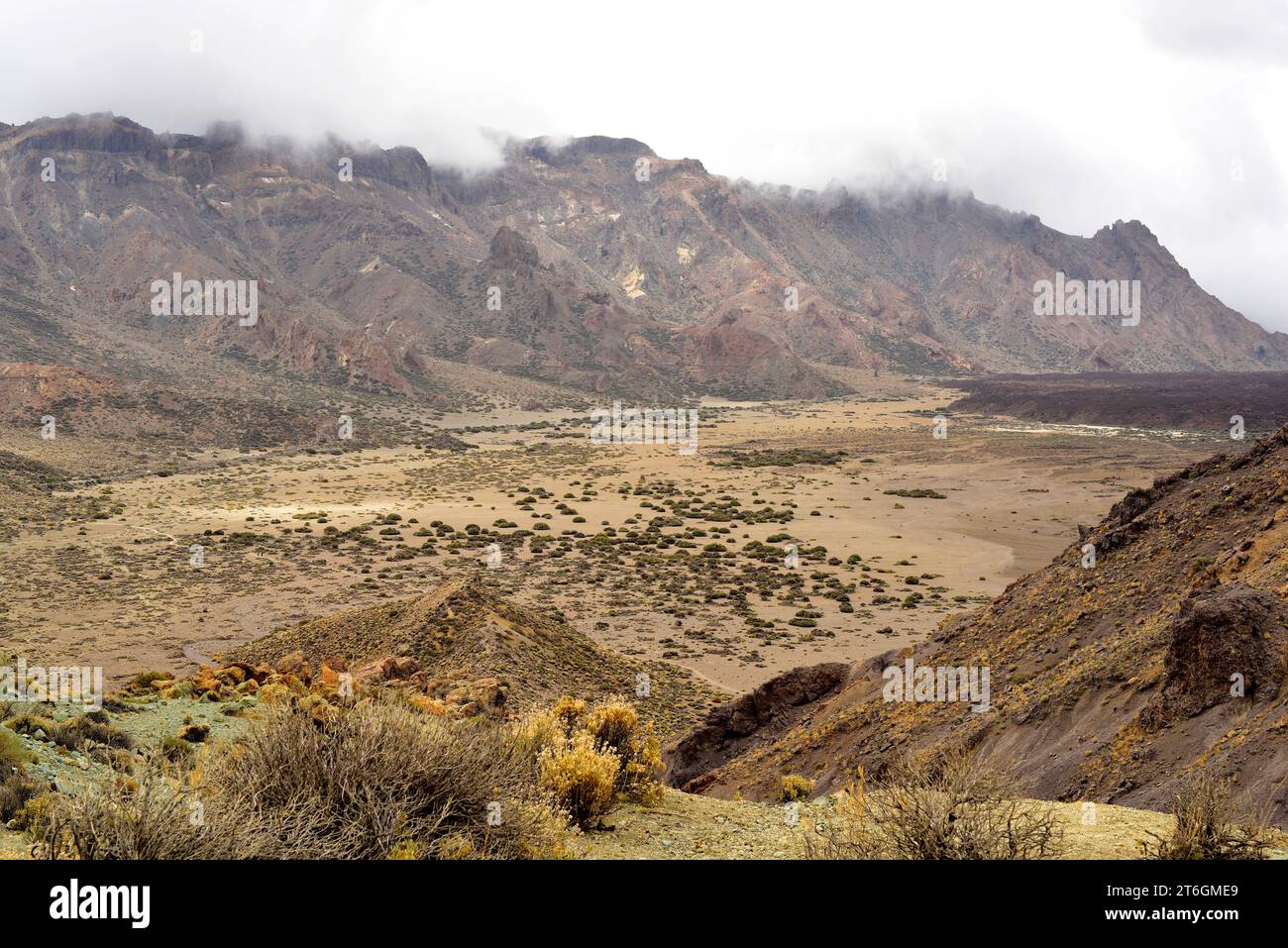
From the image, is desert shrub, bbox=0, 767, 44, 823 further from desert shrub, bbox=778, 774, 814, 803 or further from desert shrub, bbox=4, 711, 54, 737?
desert shrub, bbox=778, 774, 814, 803

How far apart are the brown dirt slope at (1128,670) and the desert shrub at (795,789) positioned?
314mm

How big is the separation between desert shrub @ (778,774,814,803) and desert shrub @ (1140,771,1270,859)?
5.59 meters

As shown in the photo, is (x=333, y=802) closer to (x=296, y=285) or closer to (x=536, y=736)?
(x=536, y=736)

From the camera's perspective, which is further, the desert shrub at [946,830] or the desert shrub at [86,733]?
the desert shrub at [86,733]

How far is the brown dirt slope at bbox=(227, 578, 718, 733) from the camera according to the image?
18.2 meters

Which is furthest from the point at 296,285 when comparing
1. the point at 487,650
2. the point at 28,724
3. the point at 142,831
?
the point at 142,831

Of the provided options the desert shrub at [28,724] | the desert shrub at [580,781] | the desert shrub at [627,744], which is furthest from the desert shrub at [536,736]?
the desert shrub at [28,724]

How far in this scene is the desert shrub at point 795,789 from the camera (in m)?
11.4

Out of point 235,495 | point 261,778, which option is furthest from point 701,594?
point 235,495

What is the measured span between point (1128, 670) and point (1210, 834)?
5236mm

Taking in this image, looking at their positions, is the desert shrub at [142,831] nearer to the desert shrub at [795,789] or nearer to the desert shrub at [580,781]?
the desert shrub at [580,781]

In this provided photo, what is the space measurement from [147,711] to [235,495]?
152 ft

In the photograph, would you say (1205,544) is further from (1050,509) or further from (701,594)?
(1050,509)
